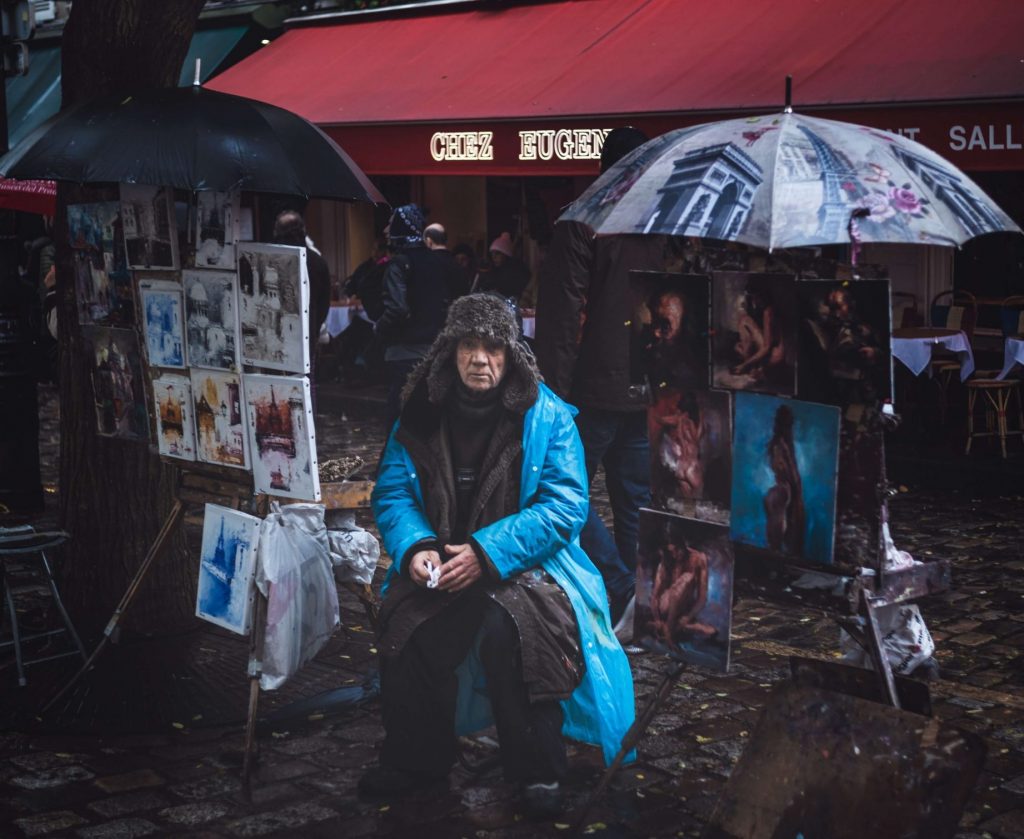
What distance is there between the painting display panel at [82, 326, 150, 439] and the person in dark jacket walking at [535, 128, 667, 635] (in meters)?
1.64

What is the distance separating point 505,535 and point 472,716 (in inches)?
26.4

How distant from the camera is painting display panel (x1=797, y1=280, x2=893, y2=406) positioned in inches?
145

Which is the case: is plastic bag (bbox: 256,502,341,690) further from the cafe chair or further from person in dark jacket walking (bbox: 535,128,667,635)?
the cafe chair

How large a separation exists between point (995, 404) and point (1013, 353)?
1.49 feet

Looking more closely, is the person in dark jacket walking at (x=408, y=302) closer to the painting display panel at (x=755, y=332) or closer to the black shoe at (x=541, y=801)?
the black shoe at (x=541, y=801)

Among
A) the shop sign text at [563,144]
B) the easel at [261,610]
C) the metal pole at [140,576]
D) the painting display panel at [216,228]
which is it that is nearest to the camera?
the easel at [261,610]

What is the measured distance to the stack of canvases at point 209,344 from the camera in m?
5.00

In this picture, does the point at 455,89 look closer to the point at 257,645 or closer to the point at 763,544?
the point at 257,645

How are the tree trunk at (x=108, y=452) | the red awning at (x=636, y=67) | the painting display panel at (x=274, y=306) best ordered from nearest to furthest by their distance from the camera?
the painting display panel at (x=274, y=306)
the tree trunk at (x=108, y=452)
the red awning at (x=636, y=67)

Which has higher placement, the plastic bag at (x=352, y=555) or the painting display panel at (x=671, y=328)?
the painting display panel at (x=671, y=328)

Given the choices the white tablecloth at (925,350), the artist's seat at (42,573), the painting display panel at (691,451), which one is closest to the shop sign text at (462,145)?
the white tablecloth at (925,350)

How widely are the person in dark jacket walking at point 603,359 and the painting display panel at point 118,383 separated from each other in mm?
1643

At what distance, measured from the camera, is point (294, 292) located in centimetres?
490

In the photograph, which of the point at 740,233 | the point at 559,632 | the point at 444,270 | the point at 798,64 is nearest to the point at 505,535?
the point at 559,632
